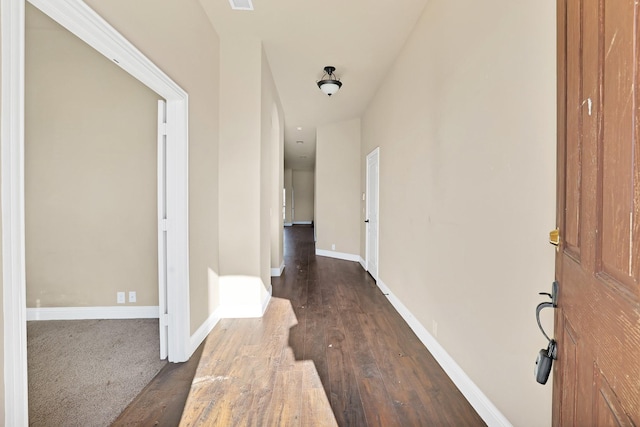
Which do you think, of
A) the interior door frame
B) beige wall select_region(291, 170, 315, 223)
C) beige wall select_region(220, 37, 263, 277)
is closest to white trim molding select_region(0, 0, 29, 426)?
the interior door frame

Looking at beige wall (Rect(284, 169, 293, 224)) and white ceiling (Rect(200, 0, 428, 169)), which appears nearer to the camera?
white ceiling (Rect(200, 0, 428, 169))

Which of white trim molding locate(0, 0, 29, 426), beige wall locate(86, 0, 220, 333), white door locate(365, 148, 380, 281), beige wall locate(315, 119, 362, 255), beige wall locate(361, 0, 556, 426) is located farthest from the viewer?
A: beige wall locate(315, 119, 362, 255)

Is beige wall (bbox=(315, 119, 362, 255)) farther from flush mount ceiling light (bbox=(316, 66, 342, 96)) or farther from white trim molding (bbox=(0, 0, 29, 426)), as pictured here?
white trim molding (bbox=(0, 0, 29, 426))

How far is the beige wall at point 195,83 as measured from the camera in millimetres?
1835

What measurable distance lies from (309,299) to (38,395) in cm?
266

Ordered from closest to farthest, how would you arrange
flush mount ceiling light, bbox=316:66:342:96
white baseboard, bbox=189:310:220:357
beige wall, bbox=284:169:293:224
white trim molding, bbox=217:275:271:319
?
white baseboard, bbox=189:310:220:357 < white trim molding, bbox=217:275:271:319 < flush mount ceiling light, bbox=316:66:342:96 < beige wall, bbox=284:169:293:224

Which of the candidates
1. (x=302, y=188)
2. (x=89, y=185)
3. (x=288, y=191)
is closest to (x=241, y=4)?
(x=89, y=185)

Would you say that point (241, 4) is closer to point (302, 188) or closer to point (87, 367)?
point (87, 367)

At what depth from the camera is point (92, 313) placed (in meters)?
3.38

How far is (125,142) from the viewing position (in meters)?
3.36

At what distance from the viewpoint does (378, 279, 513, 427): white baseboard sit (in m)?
1.71

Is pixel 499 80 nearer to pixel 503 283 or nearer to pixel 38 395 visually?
pixel 503 283

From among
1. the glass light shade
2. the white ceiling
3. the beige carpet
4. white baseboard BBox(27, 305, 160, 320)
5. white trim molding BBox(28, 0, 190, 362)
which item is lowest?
the beige carpet

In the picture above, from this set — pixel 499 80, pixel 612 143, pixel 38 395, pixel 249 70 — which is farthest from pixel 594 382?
pixel 249 70
